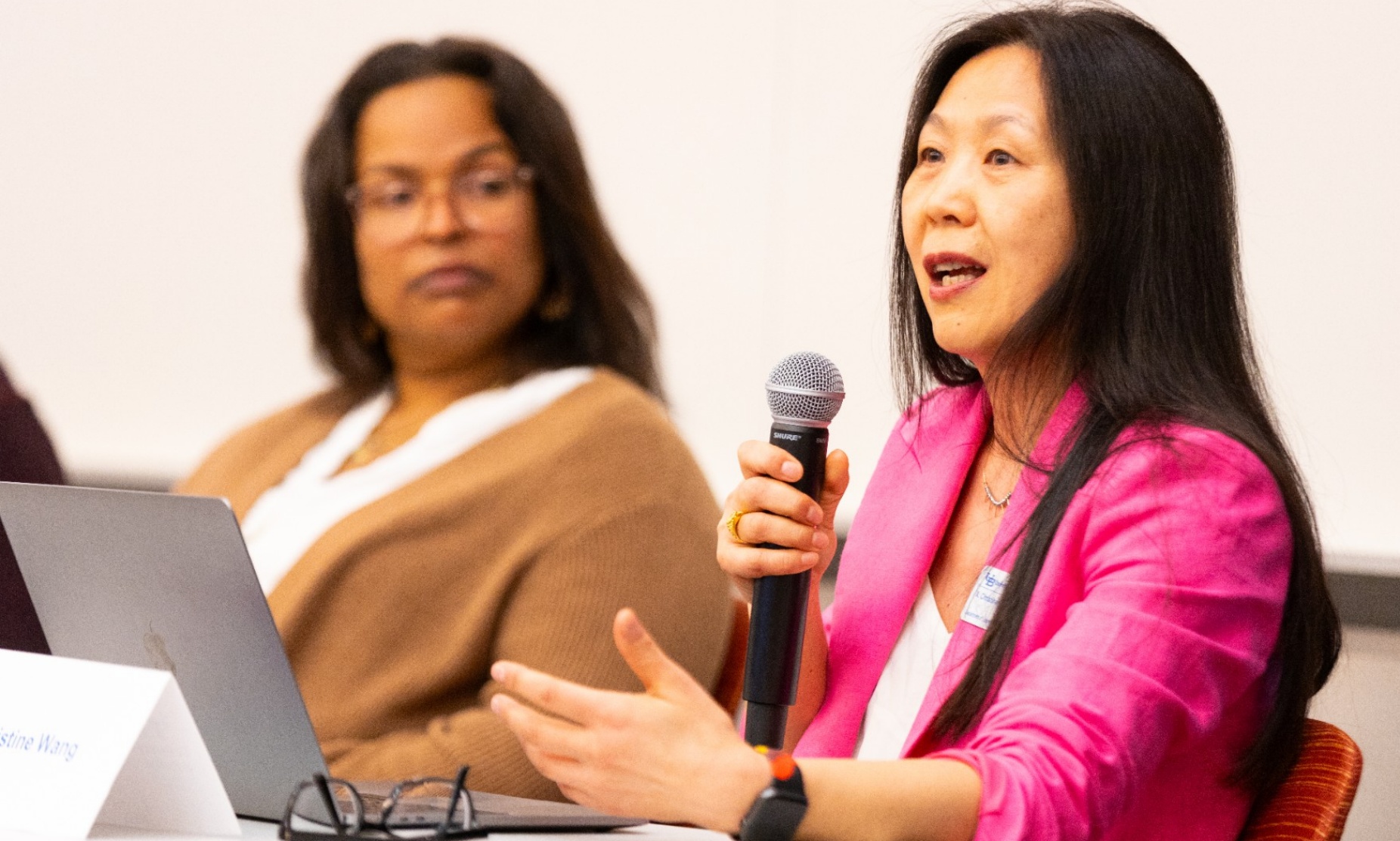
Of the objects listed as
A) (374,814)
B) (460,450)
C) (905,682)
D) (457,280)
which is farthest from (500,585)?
→ (374,814)

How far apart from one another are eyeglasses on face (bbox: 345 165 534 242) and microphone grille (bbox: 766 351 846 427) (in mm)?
1132

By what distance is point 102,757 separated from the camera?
984mm

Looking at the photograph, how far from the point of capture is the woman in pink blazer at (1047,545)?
35.5 inches

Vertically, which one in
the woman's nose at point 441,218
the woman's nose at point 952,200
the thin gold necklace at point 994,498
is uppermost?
the woman's nose at point 952,200

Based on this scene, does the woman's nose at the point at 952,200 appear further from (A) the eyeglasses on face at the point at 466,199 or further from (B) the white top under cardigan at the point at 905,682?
(A) the eyeglasses on face at the point at 466,199

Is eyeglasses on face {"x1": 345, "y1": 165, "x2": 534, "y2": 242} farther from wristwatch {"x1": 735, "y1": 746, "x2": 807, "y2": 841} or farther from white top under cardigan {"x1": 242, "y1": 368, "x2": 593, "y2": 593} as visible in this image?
wristwatch {"x1": 735, "y1": 746, "x2": 807, "y2": 841}

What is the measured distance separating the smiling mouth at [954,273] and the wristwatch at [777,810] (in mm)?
522

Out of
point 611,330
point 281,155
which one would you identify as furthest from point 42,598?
point 281,155

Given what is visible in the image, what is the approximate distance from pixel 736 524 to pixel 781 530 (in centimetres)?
7

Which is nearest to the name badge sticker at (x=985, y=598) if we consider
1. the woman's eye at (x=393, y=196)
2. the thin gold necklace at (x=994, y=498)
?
the thin gold necklace at (x=994, y=498)

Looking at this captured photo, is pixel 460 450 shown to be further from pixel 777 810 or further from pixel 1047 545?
pixel 777 810

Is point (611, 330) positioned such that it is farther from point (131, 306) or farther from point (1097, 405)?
point (131, 306)

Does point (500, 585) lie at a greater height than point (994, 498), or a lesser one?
lesser

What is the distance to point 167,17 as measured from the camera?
2.98 metres
